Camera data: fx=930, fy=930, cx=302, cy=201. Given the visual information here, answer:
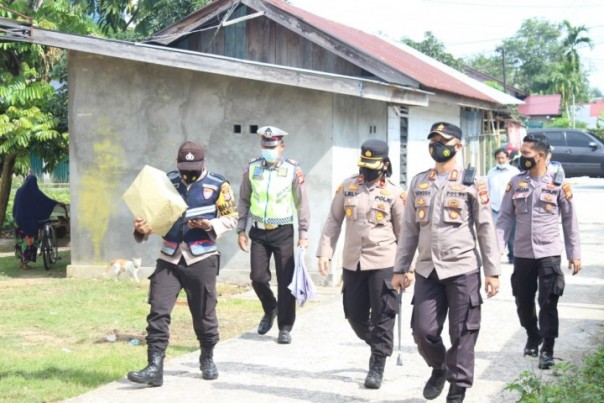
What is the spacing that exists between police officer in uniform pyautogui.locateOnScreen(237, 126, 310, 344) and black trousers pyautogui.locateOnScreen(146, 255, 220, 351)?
1.59 m

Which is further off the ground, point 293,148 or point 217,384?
point 293,148

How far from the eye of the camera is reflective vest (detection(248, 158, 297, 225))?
876cm

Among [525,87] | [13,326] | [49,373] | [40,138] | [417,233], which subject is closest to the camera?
[417,233]

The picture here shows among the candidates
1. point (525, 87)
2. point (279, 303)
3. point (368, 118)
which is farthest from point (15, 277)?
point (525, 87)

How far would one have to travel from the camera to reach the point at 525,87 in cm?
9312

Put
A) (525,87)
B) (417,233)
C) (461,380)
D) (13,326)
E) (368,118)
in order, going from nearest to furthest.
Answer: (461,380)
(417,233)
(13,326)
(368,118)
(525,87)

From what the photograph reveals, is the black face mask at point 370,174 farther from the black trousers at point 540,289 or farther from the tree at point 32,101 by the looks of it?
the tree at point 32,101

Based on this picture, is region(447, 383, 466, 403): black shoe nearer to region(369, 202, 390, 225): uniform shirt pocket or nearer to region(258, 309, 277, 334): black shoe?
region(369, 202, 390, 225): uniform shirt pocket

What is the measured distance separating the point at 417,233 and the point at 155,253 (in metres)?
7.71

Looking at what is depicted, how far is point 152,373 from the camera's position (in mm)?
6906

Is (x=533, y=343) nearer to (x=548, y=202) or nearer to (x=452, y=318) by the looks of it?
(x=548, y=202)

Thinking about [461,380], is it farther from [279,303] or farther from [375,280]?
[279,303]

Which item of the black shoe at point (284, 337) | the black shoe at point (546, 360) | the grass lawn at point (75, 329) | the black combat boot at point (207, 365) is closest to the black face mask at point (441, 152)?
the black shoe at point (546, 360)

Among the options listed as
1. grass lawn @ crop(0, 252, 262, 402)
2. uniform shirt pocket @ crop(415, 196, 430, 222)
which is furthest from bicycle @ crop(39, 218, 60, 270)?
uniform shirt pocket @ crop(415, 196, 430, 222)
